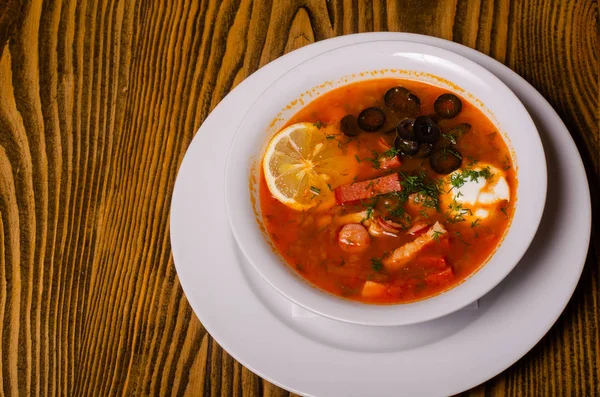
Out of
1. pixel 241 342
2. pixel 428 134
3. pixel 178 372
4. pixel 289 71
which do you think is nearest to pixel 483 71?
pixel 428 134

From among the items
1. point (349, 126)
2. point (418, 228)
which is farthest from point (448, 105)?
point (418, 228)

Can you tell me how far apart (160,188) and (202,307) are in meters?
0.87

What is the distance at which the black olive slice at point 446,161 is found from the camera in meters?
2.75

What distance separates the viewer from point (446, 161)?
9.04 feet

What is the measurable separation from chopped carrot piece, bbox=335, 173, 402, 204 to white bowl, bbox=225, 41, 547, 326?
1.22 feet

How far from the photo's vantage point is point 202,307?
107 inches

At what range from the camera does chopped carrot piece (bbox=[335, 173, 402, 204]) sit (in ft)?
8.98

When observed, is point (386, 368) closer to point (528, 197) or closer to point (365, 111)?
point (528, 197)

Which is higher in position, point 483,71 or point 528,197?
point 483,71

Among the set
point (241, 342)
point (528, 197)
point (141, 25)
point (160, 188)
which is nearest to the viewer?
point (528, 197)

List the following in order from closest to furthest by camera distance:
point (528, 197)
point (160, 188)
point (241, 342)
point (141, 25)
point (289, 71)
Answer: point (528, 197)
point (241, 342)
point (289, 71)
point (160, 188)
point (141, 25)

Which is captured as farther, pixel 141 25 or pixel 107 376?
pixel 141 25

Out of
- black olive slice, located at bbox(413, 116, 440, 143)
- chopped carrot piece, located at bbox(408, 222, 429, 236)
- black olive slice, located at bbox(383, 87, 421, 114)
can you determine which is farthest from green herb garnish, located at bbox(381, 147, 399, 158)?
chopped carrot piece, located at bbox(408, 222, 429, 236)

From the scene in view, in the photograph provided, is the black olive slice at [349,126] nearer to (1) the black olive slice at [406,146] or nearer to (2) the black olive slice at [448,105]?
(1) the black olive slice at [406,146]
